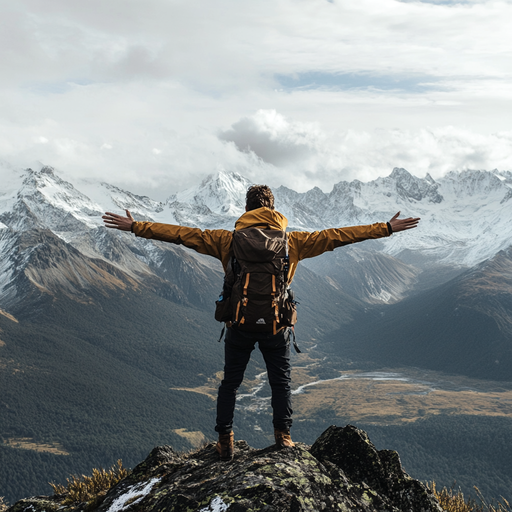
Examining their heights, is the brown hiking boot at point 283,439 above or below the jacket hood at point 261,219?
below

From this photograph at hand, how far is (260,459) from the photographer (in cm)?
1197

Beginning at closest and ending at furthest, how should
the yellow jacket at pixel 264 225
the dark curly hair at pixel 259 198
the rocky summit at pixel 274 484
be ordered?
the rocky summit at pixel 274 484, the yellow jacket at pixel 264 225, the dark curly hair at pixel 259 198

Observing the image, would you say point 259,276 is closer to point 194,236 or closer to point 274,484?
point 194,236

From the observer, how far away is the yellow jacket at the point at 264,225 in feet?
42.7

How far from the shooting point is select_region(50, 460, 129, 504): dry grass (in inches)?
565

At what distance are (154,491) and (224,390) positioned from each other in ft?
10.4

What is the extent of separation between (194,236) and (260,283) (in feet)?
8.42

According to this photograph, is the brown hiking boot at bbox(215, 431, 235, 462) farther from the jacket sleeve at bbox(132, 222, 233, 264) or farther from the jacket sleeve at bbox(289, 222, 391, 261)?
the jacket sleeve at bbox(289, 222, 391, 261)

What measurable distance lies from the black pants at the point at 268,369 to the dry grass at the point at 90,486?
14.6ft

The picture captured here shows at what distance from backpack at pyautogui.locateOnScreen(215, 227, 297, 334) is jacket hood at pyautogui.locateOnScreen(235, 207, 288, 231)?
0.36m

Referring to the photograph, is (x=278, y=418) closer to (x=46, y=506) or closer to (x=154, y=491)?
(x=154, y=491)

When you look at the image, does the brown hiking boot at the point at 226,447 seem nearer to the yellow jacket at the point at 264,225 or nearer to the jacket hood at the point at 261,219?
the yellow jacket at the point at 264,225

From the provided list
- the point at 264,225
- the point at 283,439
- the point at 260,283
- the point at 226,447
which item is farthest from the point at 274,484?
the point at 264,225

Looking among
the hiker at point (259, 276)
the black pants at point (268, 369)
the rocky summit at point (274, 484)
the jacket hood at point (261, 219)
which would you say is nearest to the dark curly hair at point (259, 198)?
the hiker at point (259, 276)
